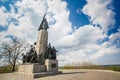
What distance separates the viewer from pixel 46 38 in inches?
727

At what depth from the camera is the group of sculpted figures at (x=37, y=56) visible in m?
15.7

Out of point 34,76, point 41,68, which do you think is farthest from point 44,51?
point 34,76

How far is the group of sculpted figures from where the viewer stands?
51.5 feet

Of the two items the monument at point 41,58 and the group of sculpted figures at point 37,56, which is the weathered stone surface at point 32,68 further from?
the group of sculpted figures at point 37,56

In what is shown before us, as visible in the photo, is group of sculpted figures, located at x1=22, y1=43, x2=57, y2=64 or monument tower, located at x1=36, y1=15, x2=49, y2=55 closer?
group of sculpted figures, located at x1=22, y1=43, x2=57, y2=64

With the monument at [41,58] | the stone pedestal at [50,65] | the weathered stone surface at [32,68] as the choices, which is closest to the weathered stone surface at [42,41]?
the monument at [41,58]

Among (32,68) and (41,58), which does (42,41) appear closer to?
(41,58)

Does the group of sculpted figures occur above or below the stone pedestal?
above

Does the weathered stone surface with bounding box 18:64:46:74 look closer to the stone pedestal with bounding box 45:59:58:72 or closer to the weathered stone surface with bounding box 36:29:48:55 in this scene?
the stone pedestal with bounding box 45:59:58:72

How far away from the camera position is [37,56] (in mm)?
16438

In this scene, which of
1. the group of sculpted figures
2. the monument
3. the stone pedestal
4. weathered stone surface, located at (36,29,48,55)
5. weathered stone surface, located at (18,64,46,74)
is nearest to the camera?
weathered stone surface, located at (18,64,46,74)

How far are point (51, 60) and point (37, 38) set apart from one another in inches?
175

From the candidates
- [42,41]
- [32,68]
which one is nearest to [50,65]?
[32,68]

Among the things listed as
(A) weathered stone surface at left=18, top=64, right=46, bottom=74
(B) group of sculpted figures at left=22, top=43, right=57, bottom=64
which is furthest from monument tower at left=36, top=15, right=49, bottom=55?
(A) weathered stone surface at left=18, top=64, right=46, bottom=74
